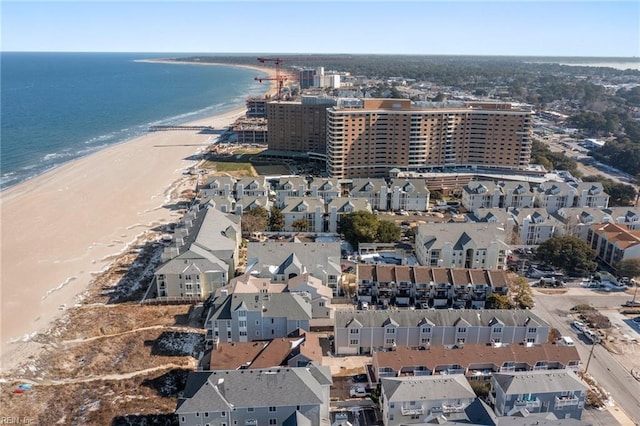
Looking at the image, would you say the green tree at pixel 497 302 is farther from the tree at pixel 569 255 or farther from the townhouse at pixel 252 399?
the townhouse at pixel 252 399

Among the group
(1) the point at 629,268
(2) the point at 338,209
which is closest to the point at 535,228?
(1) the point at 629,268

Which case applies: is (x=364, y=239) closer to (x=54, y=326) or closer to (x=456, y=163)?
(x=54, y=326)

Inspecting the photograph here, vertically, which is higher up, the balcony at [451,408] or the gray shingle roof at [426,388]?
the gray shingle roof at [426,388]

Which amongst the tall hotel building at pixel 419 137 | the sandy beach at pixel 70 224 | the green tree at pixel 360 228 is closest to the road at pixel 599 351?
the green tree at pixel 360 228

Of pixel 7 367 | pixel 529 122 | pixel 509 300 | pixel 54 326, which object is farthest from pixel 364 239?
pixel 529 122

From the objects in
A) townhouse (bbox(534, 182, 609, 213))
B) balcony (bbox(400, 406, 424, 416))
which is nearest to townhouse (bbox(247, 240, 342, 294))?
balcony (bbox(400, 406, 424, 416))

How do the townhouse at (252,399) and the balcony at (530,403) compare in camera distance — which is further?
the balcony at (530,403)
